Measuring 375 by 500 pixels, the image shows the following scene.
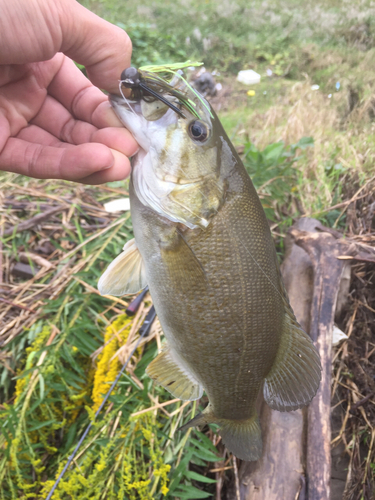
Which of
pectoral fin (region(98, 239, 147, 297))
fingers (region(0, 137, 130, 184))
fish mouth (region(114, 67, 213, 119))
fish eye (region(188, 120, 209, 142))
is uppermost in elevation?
fish mouth (region(114, 67, 213, 119))

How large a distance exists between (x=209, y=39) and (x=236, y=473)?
337 inches

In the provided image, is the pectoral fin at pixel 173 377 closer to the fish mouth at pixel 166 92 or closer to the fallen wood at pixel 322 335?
the fallen wood at pixel 322 335

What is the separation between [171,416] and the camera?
180cm

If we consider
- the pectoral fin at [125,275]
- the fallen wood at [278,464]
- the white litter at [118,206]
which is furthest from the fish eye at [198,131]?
the white litter at [118,206]

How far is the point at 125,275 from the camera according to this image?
1326 mm

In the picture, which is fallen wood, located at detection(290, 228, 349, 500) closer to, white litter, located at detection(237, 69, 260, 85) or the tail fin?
the tail fin

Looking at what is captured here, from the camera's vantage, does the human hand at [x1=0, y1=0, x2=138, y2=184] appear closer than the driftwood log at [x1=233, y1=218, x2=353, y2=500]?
Yes

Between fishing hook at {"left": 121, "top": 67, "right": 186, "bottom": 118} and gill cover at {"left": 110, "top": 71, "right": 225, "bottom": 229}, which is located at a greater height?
fishing hook at {"left": 121, "top": 67, "right": 186, "bottom": 118}

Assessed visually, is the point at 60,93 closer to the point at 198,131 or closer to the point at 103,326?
the point at 198,131

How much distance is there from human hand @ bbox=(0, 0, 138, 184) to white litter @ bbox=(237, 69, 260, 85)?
19.7ft

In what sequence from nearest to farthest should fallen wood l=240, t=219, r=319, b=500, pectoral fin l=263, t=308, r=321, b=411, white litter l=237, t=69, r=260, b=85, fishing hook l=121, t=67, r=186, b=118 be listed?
1. fishing hook l=121, t=67, r=186, b=118
2. pectoral fin l=263, t=308, r=321, b=411
3. fallen wood l=240, t=219, r=319, b=500
4. white litter l=237, t=69, r=260, b=85

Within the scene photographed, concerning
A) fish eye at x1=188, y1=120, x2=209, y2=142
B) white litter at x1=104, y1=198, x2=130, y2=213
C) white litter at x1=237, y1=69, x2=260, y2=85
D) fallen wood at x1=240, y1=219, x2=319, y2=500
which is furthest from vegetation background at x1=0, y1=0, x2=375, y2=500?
white litter at x1=237, y1=69, x2=260, y2=85

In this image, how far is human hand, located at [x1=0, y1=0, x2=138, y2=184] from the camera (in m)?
1.09

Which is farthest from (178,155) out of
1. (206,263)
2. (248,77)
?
(248,77)
